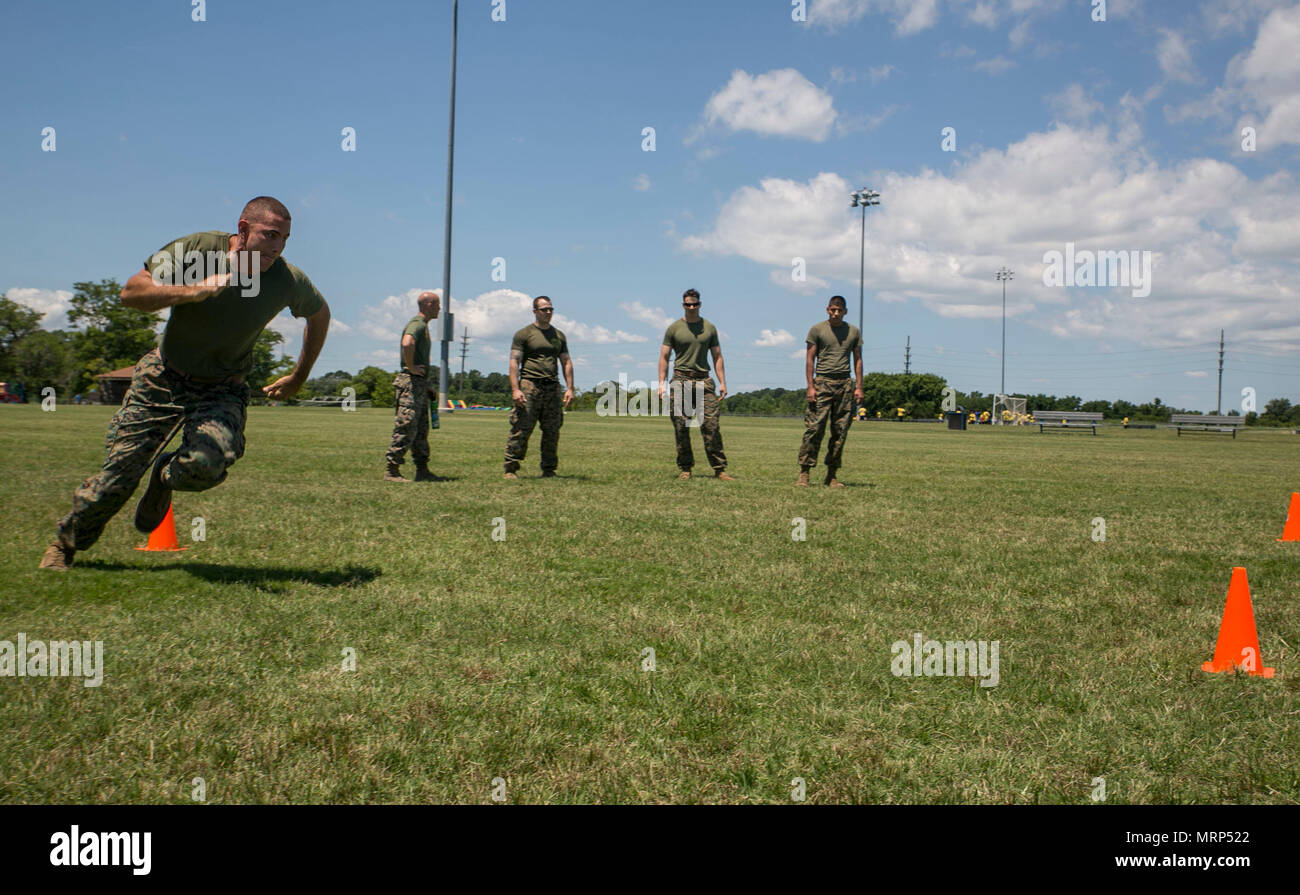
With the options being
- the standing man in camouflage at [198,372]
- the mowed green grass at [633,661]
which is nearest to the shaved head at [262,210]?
the standing man in camouflage at [198,372]

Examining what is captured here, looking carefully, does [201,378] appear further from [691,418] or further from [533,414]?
[691,418]

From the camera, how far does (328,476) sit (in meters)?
11.5

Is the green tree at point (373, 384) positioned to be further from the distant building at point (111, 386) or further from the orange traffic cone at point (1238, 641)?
the orange traffic cone at point (1238, 641)

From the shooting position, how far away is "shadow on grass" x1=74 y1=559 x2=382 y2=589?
5.15 meters

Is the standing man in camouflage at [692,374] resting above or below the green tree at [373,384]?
below

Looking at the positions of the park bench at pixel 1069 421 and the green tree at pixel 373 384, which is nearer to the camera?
the park bench at pixel 1069 421

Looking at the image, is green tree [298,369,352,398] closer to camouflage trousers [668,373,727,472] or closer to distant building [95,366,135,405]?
distant building [95,366,135,405]

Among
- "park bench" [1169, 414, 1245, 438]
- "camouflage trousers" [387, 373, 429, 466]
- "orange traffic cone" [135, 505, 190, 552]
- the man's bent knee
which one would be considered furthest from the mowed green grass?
"park bench" [1169, 414, 1245, 438]

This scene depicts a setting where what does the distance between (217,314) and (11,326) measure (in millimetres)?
102660

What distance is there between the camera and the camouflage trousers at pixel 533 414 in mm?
11727

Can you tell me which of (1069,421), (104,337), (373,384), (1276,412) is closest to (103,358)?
(104,337)

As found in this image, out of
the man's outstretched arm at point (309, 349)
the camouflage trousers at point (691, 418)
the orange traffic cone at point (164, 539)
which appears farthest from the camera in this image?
the camouflage trousers at point (691, 418)

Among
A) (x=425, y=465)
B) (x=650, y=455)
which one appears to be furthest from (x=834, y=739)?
(x=650, y=455)
